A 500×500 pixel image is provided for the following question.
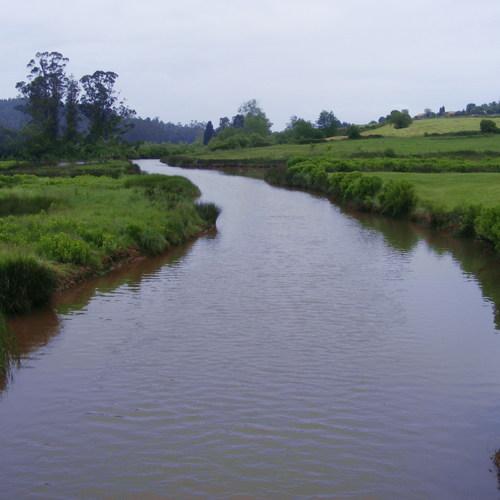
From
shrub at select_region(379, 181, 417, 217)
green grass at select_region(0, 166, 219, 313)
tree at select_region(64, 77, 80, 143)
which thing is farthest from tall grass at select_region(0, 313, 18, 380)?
tree at select_region(64, 77, 80, 143)

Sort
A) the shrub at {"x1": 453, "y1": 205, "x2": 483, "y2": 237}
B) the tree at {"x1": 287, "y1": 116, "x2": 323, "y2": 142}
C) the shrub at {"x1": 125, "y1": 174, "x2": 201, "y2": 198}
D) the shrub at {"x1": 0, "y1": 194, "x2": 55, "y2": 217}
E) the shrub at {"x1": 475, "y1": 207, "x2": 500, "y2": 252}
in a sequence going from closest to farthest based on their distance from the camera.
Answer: the shrub at {"x1": 475, "y1": 207, "x2": 500, "y2": 252}
the shrub at {"x1": 0, "y1": 194, "x2": 55, "y2": 217}
the shrub at {"x1": 453, "y1": 205, "x2": 483, "y2": 237}
the shrub at {"x1": 125, "y1": 174, "x2": 201, "y2": 198}
the tree at {"x1": 287, "y1": 116, "x2": 323, "y2": 142}

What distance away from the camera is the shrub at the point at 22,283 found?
19.0 metres

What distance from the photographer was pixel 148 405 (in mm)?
13109

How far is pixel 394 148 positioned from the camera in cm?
9200

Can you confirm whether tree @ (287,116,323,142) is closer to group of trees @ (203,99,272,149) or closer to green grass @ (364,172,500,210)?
group of trees @ (203,99,272,149)

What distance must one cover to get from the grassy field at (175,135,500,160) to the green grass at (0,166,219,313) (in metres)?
48.5

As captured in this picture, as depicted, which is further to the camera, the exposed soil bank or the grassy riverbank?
the exposed soil bank

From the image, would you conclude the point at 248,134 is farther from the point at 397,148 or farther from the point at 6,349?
the point at 6,349

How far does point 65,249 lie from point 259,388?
11.6 m

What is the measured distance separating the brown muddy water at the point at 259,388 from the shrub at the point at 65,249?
3.53 feet

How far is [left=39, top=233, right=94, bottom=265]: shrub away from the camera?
23.1 metres

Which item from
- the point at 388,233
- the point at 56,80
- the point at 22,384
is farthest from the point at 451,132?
the point at 22,384

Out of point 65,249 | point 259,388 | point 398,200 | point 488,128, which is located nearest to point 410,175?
point 398,200

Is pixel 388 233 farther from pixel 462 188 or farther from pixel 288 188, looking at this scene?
pixel 288 188
